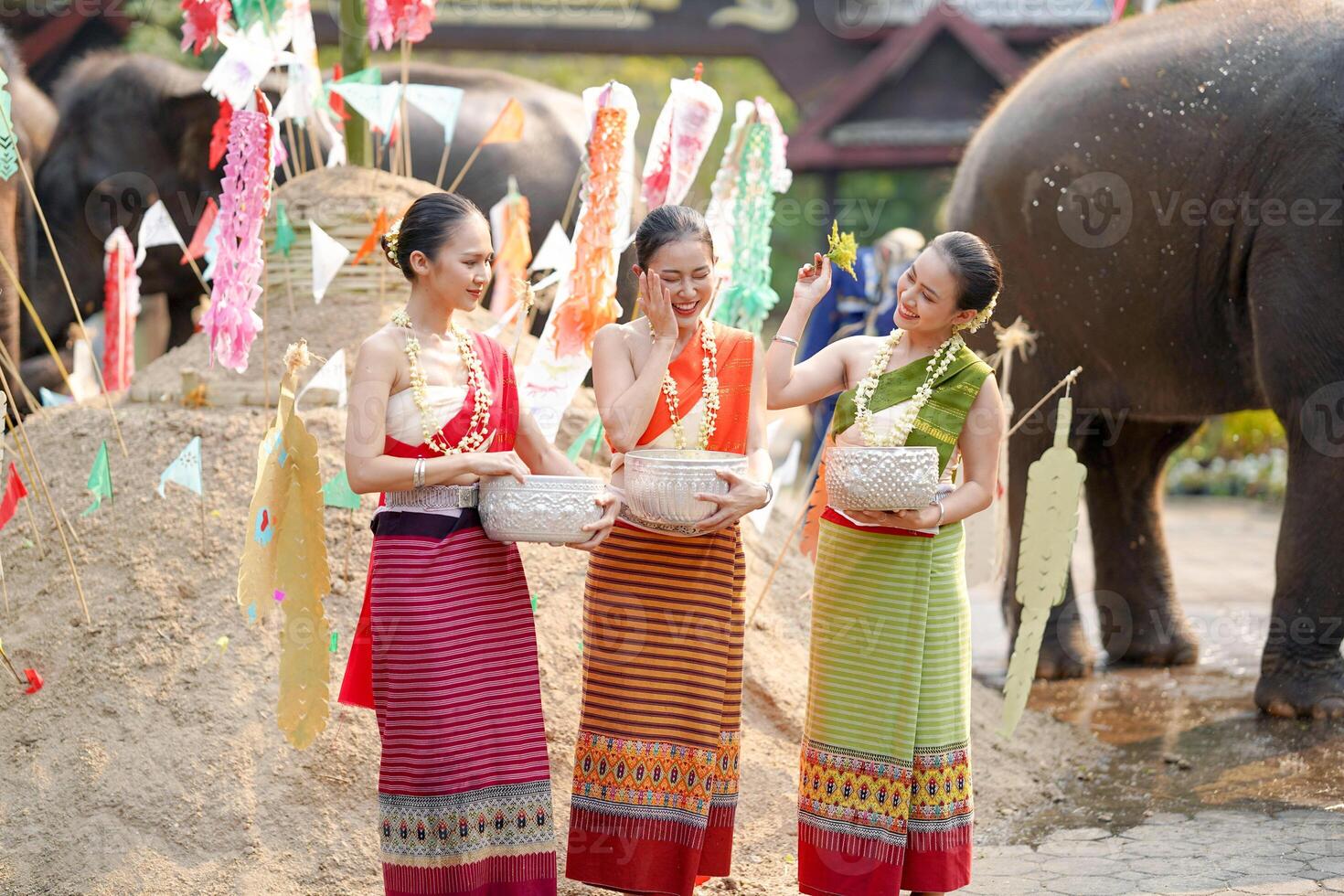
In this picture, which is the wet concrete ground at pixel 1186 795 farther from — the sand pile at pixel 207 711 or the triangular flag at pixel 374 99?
the triangular flag at pixel 374 99

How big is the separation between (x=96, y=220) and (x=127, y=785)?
490 centimetres

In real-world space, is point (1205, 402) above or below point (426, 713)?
above

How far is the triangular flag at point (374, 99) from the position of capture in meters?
4.34

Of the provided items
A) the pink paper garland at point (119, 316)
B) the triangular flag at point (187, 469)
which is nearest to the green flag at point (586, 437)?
the triangular flag at point (187, 469)

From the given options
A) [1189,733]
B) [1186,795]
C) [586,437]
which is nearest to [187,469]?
[586,437]

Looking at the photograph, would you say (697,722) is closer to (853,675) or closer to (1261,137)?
(853,675)

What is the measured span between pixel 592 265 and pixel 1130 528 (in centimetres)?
267

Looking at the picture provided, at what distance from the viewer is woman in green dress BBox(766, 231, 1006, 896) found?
3.04 meters

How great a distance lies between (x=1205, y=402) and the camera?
513cm

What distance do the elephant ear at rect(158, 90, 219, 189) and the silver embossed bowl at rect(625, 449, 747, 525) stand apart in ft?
18.1

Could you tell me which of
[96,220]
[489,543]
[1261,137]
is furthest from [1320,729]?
[96,220]

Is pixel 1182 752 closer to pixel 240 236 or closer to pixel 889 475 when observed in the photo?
pixel 889 475

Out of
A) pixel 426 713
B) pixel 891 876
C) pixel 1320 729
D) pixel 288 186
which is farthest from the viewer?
pixel 288 186

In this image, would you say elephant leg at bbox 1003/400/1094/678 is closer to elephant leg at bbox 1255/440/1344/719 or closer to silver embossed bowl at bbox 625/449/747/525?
elephant leg at bbox 1255/440/1344/719
